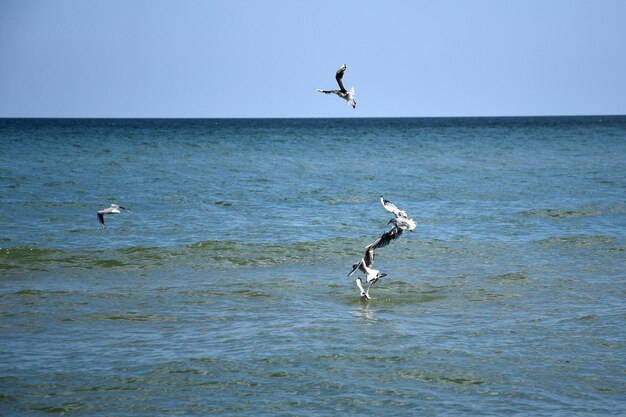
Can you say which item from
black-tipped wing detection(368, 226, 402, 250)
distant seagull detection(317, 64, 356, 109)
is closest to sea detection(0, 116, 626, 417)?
black-tipped wing detection(368, 226, 402, 250)

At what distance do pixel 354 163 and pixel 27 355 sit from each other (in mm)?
40447

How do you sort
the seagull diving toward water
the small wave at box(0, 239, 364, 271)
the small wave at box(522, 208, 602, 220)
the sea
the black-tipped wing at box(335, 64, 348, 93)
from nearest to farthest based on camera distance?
the sea → the seagull diving toward water → the black-tipped wing at box(335, 64, 348, 93) → the small wave at box(0, 239, 364, 271) → the small wave at box(522, 208, 602, 220)

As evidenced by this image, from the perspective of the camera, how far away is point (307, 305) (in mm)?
15109

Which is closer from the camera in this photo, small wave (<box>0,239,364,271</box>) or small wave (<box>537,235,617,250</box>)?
small wave (<box>0,239,364,271</box>)

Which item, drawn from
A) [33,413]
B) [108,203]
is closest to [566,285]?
[33,413]

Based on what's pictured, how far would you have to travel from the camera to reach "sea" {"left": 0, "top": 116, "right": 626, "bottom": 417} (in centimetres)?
1075

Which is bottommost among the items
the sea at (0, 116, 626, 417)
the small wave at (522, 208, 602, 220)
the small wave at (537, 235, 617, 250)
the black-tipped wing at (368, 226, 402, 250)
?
the sea at (0, 116, 626, 417)

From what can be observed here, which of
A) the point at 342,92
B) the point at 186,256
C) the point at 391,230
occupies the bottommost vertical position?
the point at 186,256

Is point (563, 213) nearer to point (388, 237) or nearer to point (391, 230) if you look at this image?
point (388, 237)

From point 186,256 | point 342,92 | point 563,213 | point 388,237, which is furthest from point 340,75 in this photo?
point 563,213

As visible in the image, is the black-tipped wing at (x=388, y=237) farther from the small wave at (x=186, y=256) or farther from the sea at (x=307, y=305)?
the small wave at (x=186, y=256)

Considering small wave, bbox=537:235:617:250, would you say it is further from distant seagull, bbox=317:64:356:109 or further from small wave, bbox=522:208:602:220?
distant seagull, bbox=317:64:356:109

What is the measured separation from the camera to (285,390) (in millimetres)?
10875

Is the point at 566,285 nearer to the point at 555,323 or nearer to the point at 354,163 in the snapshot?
the point at 555,323
